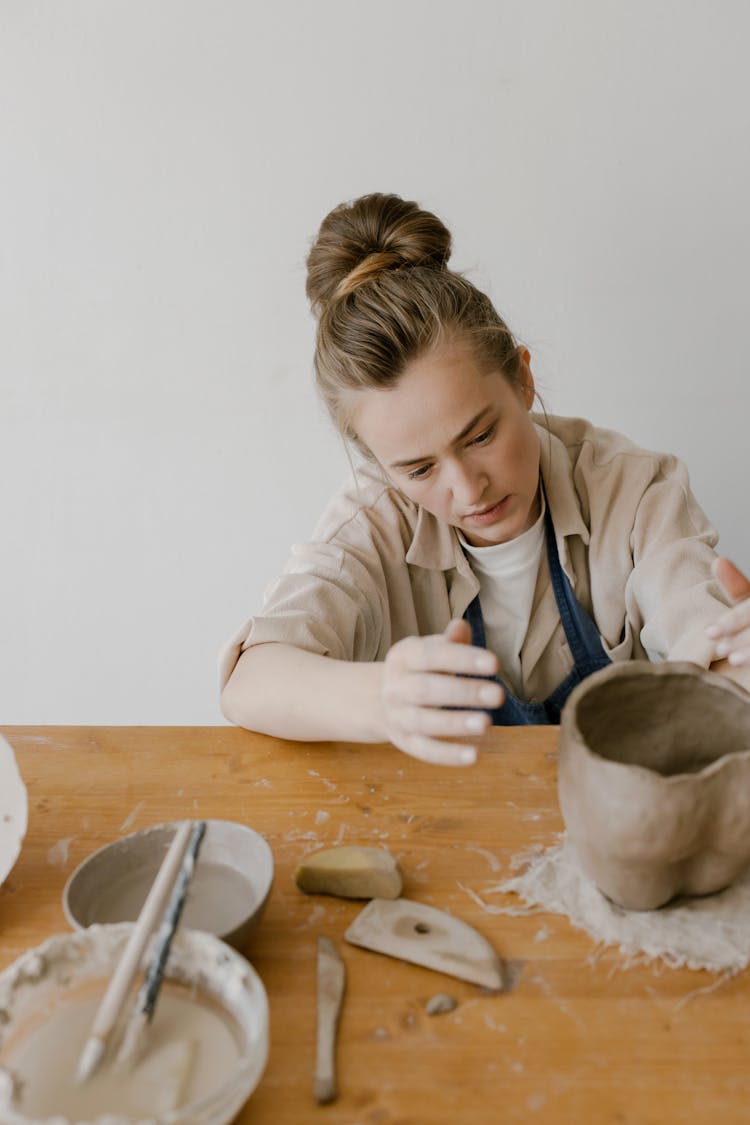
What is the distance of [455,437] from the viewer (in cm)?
108

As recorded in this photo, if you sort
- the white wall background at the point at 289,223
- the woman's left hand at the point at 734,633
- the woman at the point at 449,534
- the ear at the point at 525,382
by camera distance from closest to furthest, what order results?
the woman's left hand at the point at 734,633 → the woman at the point at 449,534 → the ear at the point at 525,382 → the white wall background at the point at 289,223

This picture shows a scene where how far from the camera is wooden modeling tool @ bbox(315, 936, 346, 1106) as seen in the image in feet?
1.91

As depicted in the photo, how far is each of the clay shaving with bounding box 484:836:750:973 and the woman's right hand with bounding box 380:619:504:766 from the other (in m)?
0.12

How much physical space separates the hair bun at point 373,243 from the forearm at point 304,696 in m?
0.46

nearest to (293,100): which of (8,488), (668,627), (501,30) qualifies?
(501,30)

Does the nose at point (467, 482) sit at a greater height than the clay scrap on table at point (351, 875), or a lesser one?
greater

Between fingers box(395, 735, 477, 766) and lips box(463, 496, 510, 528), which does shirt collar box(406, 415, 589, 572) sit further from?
fingers box(395, 735, 477, 766)

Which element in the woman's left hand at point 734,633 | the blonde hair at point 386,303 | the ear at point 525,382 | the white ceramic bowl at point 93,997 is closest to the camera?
the white ceramic bowl at point 93,997

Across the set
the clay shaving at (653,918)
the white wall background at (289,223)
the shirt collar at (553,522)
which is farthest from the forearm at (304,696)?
the white wall background at (289,223)

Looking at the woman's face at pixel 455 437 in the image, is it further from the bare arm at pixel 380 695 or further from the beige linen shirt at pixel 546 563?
the bare arm at pixel 380 695

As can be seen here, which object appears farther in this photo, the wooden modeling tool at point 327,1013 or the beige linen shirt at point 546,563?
the beige linen shirt at point 546,563

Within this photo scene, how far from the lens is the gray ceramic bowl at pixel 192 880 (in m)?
0.71

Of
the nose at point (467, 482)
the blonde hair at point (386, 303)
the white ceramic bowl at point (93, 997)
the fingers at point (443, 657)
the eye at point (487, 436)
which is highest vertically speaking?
the blonde hair at point (386, 303)

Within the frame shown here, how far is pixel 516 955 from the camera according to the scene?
69 centimetres
